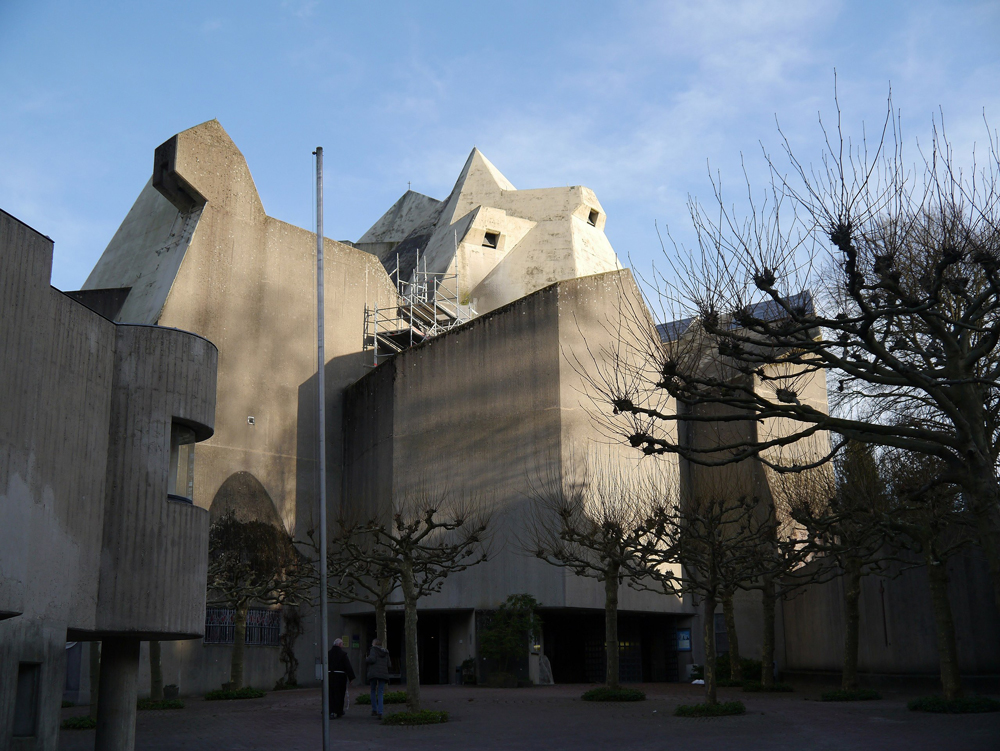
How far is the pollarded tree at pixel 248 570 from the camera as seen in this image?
2748 centimetres

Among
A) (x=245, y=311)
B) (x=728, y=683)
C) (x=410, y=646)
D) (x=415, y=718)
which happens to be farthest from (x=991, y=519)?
A: (x=245, y=311)

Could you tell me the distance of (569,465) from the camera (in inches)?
1240

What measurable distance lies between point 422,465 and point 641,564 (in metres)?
12.3

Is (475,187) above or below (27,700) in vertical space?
above

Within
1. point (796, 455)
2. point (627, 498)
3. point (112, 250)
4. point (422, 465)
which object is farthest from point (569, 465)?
point (112, 250)

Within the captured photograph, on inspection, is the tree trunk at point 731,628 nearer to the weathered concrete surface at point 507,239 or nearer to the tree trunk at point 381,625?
the tree trunk at point 381,625

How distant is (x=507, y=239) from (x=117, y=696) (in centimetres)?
3664

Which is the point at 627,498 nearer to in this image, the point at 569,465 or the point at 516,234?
the point at 569,465

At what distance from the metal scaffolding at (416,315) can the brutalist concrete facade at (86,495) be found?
23.8 m

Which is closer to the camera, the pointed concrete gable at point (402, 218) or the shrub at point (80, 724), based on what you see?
the shrub at point (80, 724)

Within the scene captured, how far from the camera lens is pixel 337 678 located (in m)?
21.0

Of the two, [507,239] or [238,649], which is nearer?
[238,649]

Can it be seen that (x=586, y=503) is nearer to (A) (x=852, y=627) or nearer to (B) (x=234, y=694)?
(A) (x=852, y=627)

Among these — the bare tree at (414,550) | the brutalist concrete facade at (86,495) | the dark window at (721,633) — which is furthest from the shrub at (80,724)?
the dark window at (721,633)
